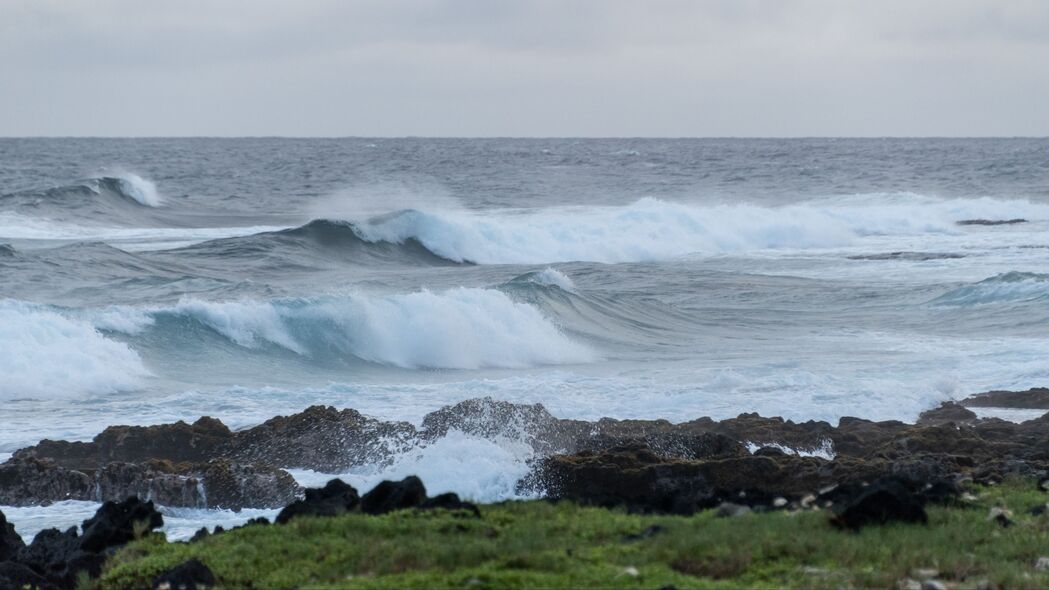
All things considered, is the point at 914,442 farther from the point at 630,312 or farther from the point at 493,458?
the point at 630,312

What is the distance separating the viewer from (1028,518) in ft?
27.2

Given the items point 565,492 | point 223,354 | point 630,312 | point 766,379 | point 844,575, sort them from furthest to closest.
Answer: point 630,312
point 223,354
point 766,379
point 565,492
point 844,575

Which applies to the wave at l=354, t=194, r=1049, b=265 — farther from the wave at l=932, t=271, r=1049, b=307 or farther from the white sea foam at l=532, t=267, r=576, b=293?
the wave at l=932, t=271, r=1049, b=307

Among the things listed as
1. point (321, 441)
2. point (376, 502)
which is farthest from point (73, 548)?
point (321, 441)

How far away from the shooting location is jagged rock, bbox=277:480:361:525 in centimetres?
849

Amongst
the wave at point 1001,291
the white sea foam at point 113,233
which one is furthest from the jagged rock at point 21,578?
the white sea foam at point 113,233

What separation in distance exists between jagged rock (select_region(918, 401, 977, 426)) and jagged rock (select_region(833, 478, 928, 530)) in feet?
24.4

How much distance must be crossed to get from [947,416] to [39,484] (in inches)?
403

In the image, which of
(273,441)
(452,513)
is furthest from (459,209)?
(452,513)

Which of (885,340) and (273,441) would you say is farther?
(885,340)

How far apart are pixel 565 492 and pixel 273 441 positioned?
3.94 m

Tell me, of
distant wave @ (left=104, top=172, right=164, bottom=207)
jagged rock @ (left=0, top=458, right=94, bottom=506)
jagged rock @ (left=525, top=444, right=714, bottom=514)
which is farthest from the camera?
distant wave @ (left=104, top=172, right=164, bottom=207)

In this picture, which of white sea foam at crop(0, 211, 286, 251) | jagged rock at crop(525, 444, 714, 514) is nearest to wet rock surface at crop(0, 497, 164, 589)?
jagged rock at crop(525, 444, 714, 514)

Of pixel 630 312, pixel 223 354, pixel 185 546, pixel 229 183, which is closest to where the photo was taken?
pixel 185 546
